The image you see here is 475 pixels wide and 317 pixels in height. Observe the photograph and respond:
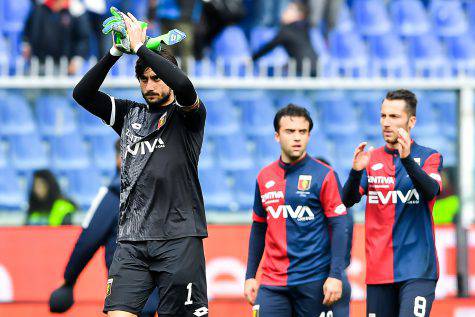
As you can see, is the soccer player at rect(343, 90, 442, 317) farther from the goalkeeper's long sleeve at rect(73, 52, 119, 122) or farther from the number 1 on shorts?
the goalkeeper's long sleeve at rect(73, 52, 119, 122)

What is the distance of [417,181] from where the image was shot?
654 centimetres

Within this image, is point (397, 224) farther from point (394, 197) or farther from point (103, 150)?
point (103, 150)

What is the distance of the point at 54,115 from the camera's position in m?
10.6

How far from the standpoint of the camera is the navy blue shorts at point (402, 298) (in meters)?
6.70

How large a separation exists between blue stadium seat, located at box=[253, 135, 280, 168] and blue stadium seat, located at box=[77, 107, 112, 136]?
63.6 inches

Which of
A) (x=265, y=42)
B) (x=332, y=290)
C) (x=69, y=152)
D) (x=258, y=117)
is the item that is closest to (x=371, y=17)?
(x=265, y=42)

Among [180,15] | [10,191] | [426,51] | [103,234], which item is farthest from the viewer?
[426,51]

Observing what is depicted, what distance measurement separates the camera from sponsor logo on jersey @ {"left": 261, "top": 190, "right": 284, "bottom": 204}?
719 cm

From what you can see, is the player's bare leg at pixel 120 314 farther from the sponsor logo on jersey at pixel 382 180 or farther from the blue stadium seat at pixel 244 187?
the blue stadium seat at pixel 244 187

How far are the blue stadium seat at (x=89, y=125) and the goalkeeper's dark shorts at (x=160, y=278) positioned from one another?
5242mm

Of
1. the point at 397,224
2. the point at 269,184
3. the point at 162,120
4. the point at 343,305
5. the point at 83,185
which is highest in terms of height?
the point at 162,120

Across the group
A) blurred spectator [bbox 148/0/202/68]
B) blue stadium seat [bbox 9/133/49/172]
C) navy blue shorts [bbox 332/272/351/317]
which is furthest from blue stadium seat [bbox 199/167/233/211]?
navy blue shorts [bbox 332/272/351/317]

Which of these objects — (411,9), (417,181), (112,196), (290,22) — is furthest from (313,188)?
(411,9)

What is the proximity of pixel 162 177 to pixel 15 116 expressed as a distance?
5.28 meters
